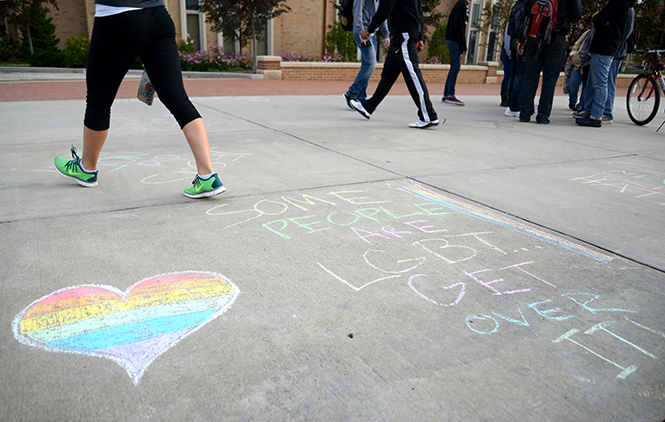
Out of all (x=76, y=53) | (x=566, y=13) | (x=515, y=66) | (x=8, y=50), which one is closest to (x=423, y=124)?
(x=566, y=13)

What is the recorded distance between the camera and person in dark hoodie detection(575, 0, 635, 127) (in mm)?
6500

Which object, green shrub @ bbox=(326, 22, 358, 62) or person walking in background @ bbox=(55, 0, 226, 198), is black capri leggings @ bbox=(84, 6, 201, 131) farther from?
green shrub @ bbox=(326, 22, 358, 62)

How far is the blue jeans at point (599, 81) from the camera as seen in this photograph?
22.1 ft

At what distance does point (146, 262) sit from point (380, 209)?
1.44 meters

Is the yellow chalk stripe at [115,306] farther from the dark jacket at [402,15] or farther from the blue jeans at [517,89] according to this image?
the blue jeans at [517,89]

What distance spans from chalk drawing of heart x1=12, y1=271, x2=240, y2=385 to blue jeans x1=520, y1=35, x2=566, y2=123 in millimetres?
6159

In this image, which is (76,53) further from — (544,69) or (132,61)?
(132,61)

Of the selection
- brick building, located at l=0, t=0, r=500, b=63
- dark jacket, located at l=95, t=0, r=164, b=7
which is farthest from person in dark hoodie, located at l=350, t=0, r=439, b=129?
brick building, located at l=0, t=0, r=500, b=63

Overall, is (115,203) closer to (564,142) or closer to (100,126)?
(100,126)

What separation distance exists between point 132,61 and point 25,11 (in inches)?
757

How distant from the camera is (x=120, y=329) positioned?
5.68ft

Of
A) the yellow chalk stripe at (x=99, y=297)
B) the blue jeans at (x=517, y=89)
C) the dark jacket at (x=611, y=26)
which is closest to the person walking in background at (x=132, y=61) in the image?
the yellow chalk stripe at (x=99, y=297)

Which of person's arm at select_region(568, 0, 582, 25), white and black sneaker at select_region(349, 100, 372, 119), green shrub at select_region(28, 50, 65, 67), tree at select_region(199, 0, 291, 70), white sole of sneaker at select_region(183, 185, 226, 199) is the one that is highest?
tree at select_region(199, 0, 291, 70)

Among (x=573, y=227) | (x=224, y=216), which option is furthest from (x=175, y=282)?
(x=573, y=227)
